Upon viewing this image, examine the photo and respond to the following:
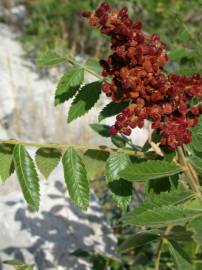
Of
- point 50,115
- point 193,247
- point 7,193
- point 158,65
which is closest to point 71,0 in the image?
point 50,115

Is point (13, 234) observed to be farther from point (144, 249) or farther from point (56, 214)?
point (144, 249)

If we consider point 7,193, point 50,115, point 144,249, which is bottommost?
point 144,249

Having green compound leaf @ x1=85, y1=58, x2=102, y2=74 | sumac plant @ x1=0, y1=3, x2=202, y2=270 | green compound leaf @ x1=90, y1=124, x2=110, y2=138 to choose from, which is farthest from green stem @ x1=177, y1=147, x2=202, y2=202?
green compound leaf @ x1=90, y1=124, x2=110, y2=138

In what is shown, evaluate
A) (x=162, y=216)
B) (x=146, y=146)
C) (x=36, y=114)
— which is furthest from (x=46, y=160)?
(x=36, y=114)

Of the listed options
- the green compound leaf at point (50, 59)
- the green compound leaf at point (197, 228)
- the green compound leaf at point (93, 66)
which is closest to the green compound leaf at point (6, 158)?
the green compound leaf at point (50, 59)

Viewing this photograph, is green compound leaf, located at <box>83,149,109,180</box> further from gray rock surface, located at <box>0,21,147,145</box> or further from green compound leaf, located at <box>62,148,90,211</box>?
gray rock surface, located at <box>0,21,147,145</box>

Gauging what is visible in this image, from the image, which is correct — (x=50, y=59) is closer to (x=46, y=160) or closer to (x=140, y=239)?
(x=46, y=160)
